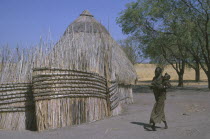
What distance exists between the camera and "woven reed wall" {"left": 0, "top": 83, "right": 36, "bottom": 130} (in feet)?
22.6

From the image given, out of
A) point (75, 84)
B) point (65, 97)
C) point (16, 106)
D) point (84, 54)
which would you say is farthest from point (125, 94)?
point (16, 106)

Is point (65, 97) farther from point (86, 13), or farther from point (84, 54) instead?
point (86, 13)

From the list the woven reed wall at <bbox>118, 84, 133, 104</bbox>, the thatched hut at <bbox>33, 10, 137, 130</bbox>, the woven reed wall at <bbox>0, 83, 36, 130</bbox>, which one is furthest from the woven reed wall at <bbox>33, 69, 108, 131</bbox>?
the woven reed wall at <bbox>118, 84, 133, 104</bbox>

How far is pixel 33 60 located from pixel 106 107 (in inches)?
101

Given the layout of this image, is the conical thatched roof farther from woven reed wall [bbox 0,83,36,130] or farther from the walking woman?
the walking woman

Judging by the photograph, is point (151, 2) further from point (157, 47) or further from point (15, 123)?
A: point (15, 123)

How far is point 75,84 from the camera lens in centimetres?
720

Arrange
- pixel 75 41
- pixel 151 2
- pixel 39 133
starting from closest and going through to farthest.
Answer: pixel 39 133 < pixel 75 41 < pixel 151 2

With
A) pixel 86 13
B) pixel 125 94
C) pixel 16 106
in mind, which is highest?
pixel 86 13

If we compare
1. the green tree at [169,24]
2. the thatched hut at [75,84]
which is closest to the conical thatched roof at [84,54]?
the thatched hut at [75,84]

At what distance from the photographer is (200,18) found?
60.2 feet

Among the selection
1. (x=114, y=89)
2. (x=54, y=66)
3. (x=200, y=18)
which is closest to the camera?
(x=54, y=66)

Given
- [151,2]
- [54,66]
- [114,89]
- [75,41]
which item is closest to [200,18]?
[151,2]

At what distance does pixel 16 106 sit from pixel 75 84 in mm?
1515
